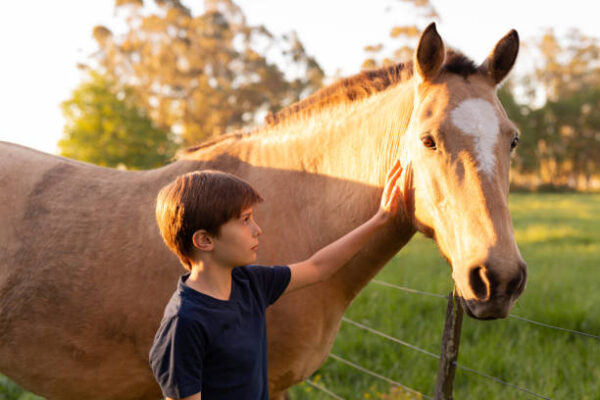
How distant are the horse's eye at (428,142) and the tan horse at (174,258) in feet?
0.33

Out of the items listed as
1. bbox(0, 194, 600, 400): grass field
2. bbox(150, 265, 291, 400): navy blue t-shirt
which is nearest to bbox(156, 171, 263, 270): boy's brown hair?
bbox(150, 265, 291, 400): navy blue t-shirt

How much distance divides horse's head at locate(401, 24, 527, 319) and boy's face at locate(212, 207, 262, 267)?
77 centimetres

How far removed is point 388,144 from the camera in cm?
227

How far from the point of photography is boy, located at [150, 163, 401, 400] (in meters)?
1.44

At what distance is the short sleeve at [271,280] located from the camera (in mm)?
1845

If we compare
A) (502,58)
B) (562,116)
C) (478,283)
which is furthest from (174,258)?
(562,116)

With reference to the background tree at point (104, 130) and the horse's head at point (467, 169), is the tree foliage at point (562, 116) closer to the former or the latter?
the background tree at point (104, 130)

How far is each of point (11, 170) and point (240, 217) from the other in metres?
1.78

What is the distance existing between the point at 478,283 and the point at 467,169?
16.8 inches

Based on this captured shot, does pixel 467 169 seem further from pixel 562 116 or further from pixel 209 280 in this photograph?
pixel 562 116

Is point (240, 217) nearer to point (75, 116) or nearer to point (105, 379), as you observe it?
point (105, 379)

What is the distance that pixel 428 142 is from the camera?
1.90 meters

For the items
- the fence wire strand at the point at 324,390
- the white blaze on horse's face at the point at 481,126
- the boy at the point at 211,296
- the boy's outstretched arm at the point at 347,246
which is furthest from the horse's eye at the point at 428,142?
the fence wire strand at the point at 324,390

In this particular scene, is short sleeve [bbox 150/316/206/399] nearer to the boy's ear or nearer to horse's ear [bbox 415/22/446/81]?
the boy's ear
